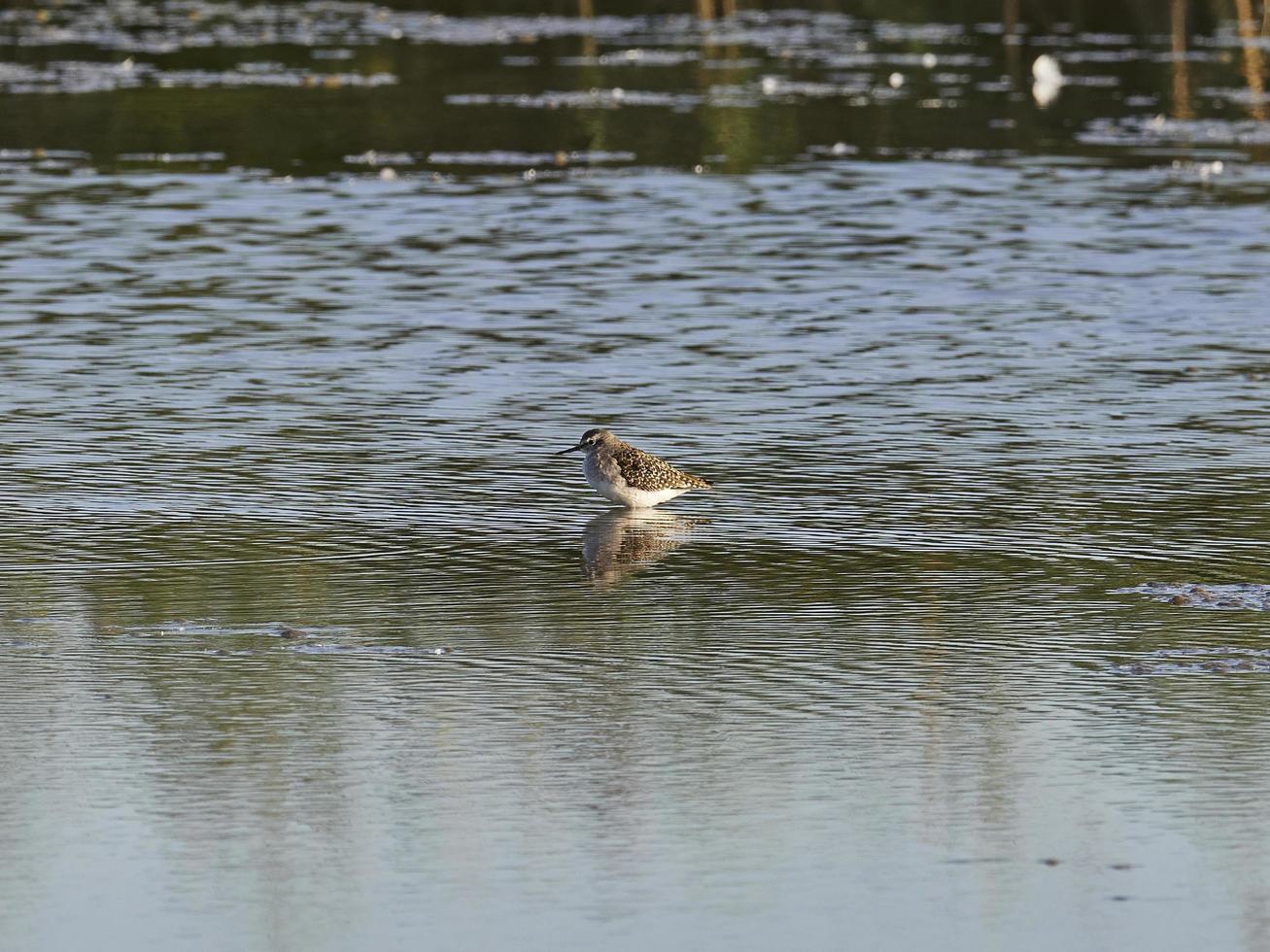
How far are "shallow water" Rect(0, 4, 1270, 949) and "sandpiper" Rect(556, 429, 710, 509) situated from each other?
15 cm

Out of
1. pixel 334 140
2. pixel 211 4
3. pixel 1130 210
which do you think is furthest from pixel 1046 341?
pixel 211 4

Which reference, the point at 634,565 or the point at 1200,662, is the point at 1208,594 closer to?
the point at 1200,662

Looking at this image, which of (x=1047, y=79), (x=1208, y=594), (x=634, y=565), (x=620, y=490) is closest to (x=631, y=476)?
(x=620, y=490)

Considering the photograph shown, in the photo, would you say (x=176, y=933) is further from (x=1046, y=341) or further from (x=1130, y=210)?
(x=1130, y=210)

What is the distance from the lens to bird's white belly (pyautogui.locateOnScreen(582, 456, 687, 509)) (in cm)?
1096

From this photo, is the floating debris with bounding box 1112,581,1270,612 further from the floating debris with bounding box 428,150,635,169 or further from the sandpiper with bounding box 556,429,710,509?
the floating debris with bounding box 428,150,635,169

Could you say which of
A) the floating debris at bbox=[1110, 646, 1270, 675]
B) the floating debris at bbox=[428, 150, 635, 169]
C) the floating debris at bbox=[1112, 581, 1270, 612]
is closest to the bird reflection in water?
the floating debris at bbox=[1112, 581, 1270, 612]

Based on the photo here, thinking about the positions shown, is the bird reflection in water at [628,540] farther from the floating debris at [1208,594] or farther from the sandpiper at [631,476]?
the floating debris at [1208,594]

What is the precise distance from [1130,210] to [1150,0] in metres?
20.4

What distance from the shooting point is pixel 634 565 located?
10016mm

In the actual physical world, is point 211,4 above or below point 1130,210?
above

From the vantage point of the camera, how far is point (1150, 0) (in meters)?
40.1

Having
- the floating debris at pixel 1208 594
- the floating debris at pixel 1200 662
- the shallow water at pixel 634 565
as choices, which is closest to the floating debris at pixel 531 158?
the shallow water at pixel 634 565

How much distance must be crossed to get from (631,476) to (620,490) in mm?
97
